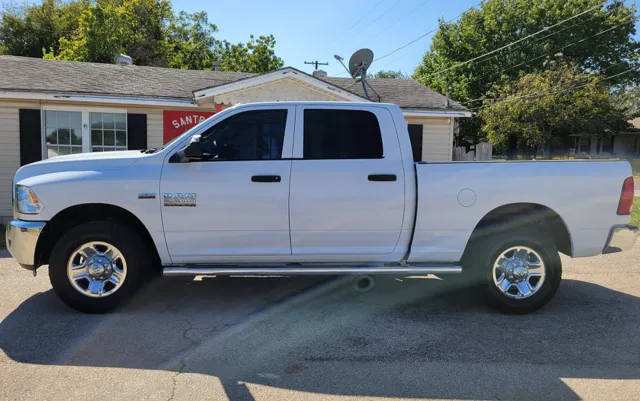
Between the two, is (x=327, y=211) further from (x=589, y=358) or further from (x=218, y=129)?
(x=589, y=358)

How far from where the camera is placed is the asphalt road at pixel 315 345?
3.37 m

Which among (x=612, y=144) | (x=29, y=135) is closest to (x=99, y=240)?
(x=29, y=135)

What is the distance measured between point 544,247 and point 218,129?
3.47 metres

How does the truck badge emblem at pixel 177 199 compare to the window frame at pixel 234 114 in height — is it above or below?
below

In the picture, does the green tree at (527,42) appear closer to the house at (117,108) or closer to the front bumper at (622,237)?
the house at (117,108)

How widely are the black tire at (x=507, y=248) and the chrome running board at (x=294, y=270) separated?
26cm

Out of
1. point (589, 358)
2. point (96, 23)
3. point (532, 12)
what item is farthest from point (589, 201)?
point (532, 12)

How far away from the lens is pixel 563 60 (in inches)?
1417

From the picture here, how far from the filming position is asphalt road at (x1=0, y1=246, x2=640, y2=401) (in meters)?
3.37

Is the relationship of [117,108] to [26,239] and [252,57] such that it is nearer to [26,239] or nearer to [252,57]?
[26,239]

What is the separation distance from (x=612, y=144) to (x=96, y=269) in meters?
47.6

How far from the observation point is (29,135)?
10.9 m

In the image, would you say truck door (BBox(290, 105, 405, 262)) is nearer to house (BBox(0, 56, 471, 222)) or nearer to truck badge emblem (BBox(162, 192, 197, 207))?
truck badge emblem (BBox(162, 192, 197, 207))

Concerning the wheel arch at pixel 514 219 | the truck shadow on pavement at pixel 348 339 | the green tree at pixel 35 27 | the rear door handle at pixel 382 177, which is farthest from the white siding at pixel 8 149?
the green tree at pixel 35 27
